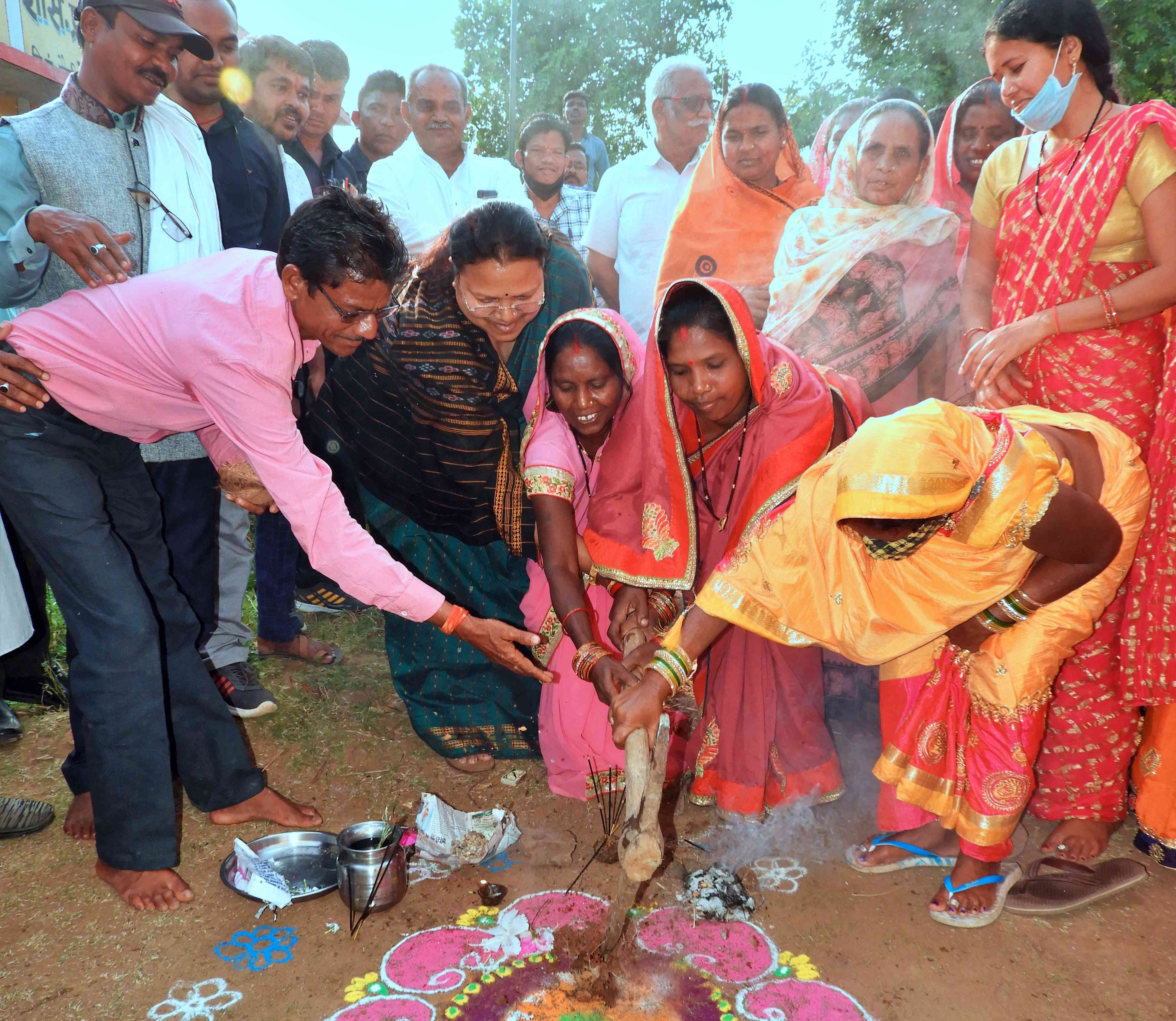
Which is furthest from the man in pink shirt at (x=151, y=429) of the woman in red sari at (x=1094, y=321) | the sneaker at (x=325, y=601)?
the woman in red sari at (x=1094, y=321)

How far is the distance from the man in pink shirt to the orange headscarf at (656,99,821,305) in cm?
232

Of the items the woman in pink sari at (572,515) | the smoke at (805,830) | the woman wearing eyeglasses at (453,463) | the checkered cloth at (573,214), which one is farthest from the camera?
the checkered cloth at (573,214)

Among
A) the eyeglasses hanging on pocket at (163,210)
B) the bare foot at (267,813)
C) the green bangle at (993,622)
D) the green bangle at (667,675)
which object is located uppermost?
the eyeglasses hanging on pocket at (163,210)

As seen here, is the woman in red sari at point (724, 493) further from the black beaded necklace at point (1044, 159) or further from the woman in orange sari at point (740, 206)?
the woman in orange sari at point (740, 206)

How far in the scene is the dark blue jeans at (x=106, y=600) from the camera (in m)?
2.57

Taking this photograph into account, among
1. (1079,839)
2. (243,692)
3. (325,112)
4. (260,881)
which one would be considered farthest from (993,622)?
(325,112)

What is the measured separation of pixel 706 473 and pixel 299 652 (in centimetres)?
231

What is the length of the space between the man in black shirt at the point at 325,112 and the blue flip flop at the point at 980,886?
4473 mm

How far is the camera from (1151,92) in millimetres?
8055

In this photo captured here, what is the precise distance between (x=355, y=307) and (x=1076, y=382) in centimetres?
230

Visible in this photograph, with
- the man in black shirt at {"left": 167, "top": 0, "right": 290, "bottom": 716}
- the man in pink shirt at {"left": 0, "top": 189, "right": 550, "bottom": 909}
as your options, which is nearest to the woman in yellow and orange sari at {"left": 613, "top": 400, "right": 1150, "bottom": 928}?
the man in pink shirt at {"left": 0, "top": 189, "right": 550, "bottom": 909}

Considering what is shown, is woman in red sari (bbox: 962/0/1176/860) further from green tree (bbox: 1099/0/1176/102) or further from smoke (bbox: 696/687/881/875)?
green tree (bbox: 1099/0/1176/102)

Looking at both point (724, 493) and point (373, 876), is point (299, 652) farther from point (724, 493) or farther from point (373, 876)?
point (724, 493)

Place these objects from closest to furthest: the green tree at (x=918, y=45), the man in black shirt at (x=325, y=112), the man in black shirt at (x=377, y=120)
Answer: the man in black shirt at (x=325, y=112) < the green tree at (x=918, y=45) < the man in black shirt at (x=377, y=120)
